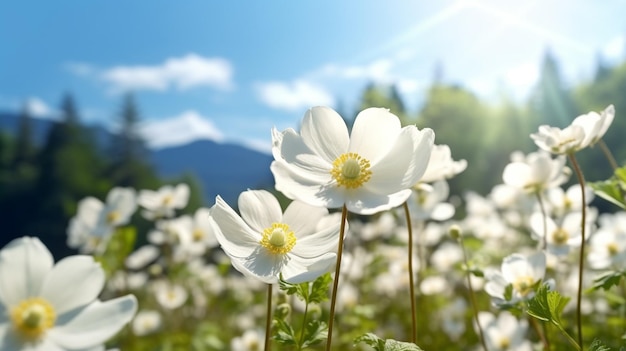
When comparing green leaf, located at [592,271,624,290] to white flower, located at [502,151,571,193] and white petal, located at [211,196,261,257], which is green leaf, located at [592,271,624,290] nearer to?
white flower, located at [502,151,571,193]

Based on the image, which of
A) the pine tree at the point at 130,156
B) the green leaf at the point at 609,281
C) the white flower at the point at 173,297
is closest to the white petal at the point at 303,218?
the green leaf at the point at 609,281

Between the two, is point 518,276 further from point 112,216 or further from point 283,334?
point 112,216

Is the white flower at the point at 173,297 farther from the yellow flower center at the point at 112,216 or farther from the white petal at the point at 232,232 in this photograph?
the white petal at the point at 232,232

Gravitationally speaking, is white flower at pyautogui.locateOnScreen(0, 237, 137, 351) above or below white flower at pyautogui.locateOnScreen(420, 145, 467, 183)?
below

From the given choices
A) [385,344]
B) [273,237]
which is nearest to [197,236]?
[273,237]

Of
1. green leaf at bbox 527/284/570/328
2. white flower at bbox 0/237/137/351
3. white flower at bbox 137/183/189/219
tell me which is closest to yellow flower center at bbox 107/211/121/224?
white flower at bbox 137/183/189/219

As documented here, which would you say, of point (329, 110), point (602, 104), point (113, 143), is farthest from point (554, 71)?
point (329, 110)
